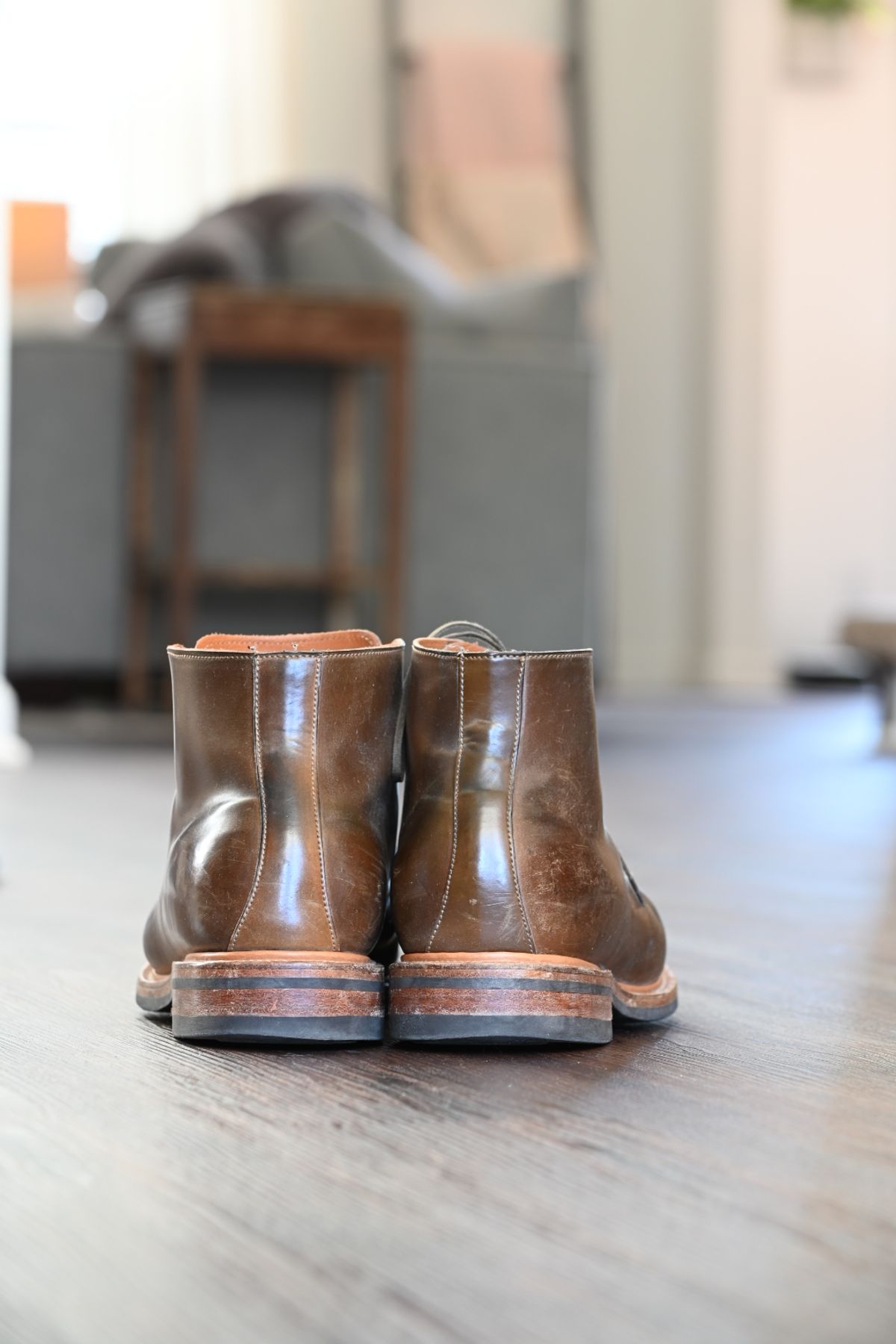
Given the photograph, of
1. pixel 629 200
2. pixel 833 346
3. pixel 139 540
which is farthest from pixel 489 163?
pixel 139 540

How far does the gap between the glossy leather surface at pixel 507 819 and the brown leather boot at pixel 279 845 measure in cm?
2

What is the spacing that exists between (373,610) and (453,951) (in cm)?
236

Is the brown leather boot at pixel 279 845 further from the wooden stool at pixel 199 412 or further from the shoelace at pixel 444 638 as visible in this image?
the wooden stool at pixel 199 412

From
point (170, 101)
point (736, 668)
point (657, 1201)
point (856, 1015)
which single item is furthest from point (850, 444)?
point (657, 1201)

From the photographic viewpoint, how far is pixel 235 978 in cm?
78

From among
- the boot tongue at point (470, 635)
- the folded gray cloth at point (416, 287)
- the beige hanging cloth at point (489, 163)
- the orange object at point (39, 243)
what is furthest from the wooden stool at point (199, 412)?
the beige hanging cloth at point (489, 163)

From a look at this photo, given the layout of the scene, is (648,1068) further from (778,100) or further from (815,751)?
(778,100)

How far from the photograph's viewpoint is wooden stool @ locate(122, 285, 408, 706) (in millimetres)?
2824

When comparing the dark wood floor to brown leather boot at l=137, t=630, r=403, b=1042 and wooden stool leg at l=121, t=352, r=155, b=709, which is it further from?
wooden stool leg at l=121, t=352, r=155, b=709

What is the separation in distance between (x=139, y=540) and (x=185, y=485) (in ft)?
0.80

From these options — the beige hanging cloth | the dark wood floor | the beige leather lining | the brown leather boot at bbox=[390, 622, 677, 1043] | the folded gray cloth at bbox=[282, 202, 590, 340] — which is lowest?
the dark wood floor

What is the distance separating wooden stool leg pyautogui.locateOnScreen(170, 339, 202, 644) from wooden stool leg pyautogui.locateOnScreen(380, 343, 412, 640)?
1.17 feet

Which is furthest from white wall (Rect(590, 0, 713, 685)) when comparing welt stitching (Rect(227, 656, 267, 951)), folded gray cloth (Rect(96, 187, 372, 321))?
welt stitching (Rect(227, 656, 267, 951))

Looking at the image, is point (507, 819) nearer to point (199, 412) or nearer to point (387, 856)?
point (387, 856)
